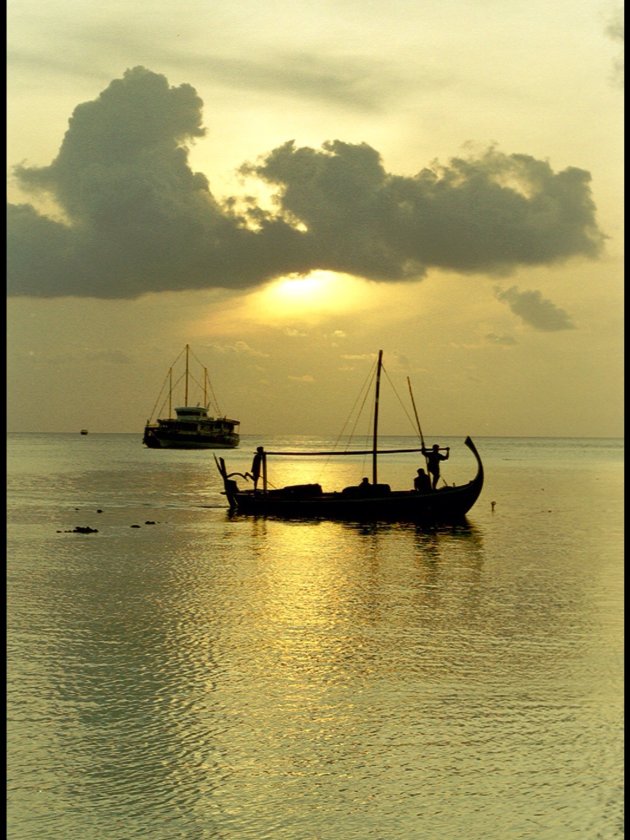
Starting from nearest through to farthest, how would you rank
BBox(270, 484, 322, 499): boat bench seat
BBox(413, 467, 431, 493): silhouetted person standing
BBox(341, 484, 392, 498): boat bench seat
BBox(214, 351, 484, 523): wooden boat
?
BBox(214, 351, 484, 523): wooden boat < BBox(341, 484, 392, 498): boat bench seat < BBox(413, 467, 431, 493): silhouetted person standing < BBox(270, 484, 322, 499): boat bench seat

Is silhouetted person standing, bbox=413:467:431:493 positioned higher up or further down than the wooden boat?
higher up

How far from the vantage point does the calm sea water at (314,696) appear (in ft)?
36.4

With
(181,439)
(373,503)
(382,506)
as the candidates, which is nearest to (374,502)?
(373,503)

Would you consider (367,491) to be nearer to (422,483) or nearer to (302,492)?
(422,483)

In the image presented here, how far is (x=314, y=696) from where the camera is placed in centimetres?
1545

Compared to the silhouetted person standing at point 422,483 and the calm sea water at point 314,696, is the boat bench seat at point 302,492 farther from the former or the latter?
the calm sea water at point 314,696

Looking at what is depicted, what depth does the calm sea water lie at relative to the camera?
36.4ft

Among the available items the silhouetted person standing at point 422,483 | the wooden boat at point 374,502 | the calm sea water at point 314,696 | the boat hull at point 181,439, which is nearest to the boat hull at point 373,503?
the wooden boat at point 374,502

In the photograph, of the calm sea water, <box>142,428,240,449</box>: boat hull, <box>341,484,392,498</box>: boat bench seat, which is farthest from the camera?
<box>142,428,240,449</box>: boat hull

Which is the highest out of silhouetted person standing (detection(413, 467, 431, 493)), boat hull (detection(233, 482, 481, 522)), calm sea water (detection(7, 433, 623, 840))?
silhouetted person standing (detection(413, 467, 431, 493))

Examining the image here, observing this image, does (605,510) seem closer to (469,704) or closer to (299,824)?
(469,704)

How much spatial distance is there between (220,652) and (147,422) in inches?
5567

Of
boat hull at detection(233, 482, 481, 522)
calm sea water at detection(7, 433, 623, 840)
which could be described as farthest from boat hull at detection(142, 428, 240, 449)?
calm sea water at detection(7, 433, 623, 840)

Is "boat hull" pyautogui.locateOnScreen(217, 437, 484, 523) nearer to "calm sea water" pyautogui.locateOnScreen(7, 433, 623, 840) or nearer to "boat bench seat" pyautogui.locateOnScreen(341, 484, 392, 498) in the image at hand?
"boat bench seat" pyautogui.locateOnScreen(341, 484, 392, 498)
